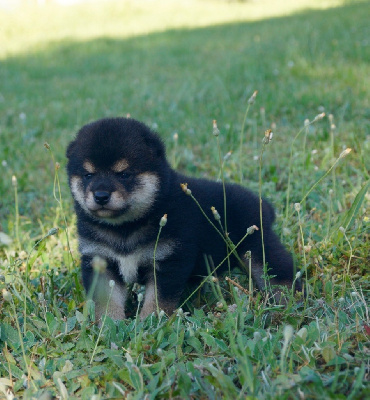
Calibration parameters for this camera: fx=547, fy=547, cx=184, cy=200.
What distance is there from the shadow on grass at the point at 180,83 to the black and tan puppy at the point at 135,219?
82.3 inches

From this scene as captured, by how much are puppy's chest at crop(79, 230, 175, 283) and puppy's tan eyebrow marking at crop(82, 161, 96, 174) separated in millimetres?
455

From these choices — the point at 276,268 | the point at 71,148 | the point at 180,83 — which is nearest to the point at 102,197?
the point at 71,148

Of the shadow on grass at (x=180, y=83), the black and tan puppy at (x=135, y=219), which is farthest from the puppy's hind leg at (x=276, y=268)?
the shadow on grass at (x=180, y=83)

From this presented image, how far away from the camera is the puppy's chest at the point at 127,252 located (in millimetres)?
3420

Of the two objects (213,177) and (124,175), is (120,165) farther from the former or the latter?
(213,177)

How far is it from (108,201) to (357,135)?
11.7 ft

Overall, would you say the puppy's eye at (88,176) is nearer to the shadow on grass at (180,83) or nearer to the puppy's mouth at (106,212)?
the puppy's mouth at (106,212)

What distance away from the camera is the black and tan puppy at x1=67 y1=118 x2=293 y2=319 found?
3408mm

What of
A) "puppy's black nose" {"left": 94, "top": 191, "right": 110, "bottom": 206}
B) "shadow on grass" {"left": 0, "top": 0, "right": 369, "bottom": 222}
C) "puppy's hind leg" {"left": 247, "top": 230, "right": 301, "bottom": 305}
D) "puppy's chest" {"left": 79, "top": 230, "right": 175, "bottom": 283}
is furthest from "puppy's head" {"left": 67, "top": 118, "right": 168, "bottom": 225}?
"shadow on grass" {"left": 0, "top": 0, "right": 369, "bottom": 222}

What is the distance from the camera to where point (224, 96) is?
815cm

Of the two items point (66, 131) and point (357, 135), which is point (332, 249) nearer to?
point (357, 135)

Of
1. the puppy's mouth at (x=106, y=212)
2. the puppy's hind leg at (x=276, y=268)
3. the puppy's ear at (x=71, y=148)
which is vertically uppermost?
the puppy's ear at (x=71, y=148)

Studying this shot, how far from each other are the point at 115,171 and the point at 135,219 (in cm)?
34

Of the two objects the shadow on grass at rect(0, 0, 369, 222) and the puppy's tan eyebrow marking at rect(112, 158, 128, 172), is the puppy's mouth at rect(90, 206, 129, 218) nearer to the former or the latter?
the puppy's tan eyebrow marking at rect(112, 158, 128, 172)
